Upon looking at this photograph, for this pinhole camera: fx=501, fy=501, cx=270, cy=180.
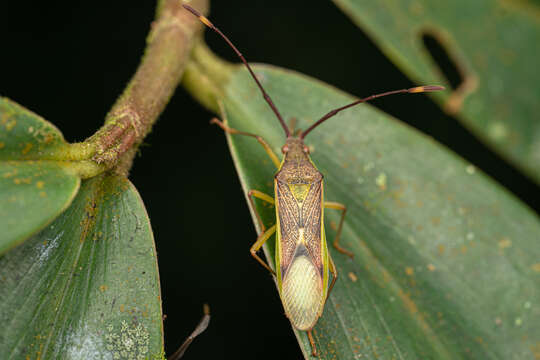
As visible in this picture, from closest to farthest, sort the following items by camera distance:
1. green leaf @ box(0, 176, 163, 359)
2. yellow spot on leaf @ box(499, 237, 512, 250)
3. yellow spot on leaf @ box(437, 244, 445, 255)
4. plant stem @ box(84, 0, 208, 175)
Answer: green leaf @ box(0, 176, 163, 359)
plant stem @ box(84, 0, 208, 175)
yellow spot on leaf @ box(437, 244, 445, 255)
yellow spot on leaf @ box(499, 237, 512, 250)

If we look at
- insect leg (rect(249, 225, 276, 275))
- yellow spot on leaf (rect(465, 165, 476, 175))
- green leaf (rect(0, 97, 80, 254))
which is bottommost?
insect leg (rect(249, 225, 276, 275))

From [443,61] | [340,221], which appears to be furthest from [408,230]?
[443,61]

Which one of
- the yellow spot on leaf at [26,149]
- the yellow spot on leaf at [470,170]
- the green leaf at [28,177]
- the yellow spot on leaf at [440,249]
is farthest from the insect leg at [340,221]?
the yellow spot on leaf at [26,149]

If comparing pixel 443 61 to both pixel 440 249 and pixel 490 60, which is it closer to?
pixel 490 60

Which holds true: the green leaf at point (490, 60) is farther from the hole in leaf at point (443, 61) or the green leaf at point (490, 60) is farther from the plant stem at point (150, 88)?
the plant stem at point (150, 88)

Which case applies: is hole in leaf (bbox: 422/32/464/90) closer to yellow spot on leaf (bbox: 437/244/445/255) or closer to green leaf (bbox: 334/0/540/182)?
green leaf (bbox: 334/0/540/182)

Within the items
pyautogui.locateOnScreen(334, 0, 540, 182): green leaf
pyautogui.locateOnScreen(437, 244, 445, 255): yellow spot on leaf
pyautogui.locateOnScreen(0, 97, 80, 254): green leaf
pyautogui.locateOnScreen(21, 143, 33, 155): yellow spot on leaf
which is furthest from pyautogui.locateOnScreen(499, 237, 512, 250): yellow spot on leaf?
pyautogui.locateOnScreen(21, 143, 33, 155): yellow spot on leaf

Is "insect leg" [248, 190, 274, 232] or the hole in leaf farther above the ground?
the hole in leaf
